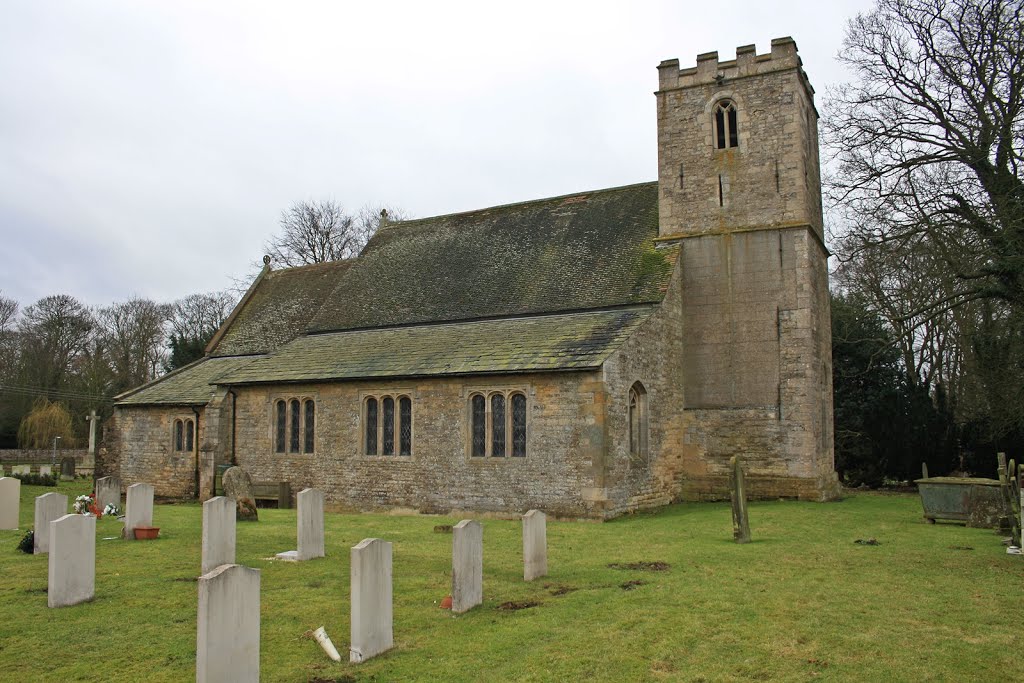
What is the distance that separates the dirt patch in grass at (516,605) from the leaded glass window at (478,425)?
11.8m

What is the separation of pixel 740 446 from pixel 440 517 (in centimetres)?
910

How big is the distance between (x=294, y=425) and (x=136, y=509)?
9.96 m

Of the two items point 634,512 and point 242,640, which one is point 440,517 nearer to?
point 634,512

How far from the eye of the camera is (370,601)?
8.05 meters

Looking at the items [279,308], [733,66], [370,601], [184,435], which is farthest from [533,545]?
[279,308]

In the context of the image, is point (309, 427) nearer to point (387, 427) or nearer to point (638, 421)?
point (387, 427)

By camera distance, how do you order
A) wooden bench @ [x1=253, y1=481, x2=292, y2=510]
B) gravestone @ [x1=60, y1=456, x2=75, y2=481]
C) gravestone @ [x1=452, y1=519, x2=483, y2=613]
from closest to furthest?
gravestone @ [x1=452, y1=519, x2=483, y2=613]
wooden bench @ [x1=253, y1=481, x2=292, y2=510]
gravestone @ [x1=60, y1=456, x2=75, y2=481]

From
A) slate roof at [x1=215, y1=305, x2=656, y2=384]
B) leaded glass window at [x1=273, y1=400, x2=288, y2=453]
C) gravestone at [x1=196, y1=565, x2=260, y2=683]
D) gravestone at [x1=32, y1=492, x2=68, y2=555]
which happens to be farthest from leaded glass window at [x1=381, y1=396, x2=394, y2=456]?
gravestone at [x1=196, y1=565, x2=260, y2=683]

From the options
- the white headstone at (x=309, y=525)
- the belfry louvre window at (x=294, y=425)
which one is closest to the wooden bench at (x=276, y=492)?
the belfry louvre window at (x=294, y=425)

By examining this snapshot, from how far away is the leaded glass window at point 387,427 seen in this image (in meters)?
23.8

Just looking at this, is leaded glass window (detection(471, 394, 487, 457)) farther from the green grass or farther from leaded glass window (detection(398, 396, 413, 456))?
the green grass

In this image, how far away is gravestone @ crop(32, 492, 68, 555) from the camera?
13906 millimetres

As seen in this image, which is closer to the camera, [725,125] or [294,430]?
[725,125]

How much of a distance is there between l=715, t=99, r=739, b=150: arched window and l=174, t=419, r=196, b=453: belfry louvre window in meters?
20.5
